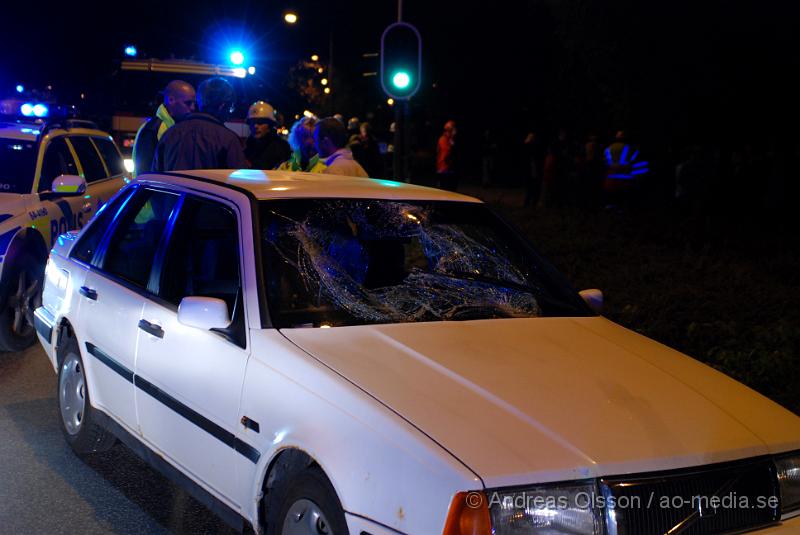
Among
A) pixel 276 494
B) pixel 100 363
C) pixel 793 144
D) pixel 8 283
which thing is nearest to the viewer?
pixel 276 494

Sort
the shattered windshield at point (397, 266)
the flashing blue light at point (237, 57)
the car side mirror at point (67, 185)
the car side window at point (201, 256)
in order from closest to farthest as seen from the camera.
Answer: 1. the shattered windshield at point (397, 266)
2. the car side window at point (201, 256)
3. the car side mirror at point (67, 185)
4. the flashing blue light at point (237, 57)

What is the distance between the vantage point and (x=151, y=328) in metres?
4.36

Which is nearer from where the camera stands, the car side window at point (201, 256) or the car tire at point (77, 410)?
the car side window at point (201, 256)

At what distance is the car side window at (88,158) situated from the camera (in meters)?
9.49

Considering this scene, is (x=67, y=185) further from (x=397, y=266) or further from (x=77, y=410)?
(x=397, y=266)

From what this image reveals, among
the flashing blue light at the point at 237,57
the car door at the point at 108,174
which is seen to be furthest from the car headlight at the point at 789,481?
the flashing blue light at the point at 237,57

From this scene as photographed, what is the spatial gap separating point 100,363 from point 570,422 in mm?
2736

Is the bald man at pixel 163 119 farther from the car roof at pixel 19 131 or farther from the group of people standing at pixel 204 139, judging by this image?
the car roof at pixel 19 131

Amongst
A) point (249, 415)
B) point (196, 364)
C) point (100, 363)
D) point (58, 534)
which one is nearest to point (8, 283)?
point (100, 363)

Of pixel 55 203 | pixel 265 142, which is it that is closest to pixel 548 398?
pixel 55 203

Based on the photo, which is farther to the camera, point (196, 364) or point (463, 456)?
point (196, 364)

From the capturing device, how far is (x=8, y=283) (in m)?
7.50

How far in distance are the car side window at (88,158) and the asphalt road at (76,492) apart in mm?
3968

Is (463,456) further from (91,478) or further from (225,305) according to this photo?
(91,478)
